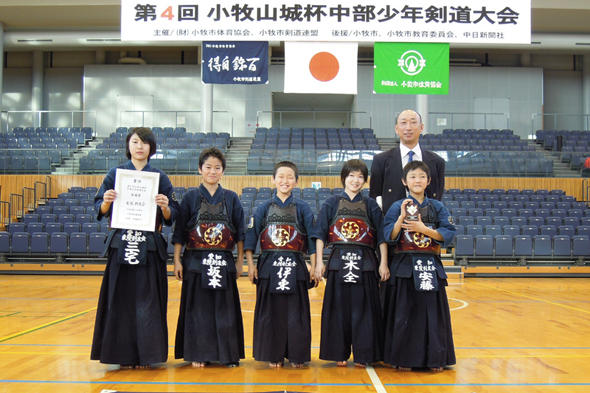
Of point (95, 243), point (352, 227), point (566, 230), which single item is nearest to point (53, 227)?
point (95, 243)

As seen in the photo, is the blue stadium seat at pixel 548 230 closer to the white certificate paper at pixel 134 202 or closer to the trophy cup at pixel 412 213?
the trophy cup at pixel 412 213

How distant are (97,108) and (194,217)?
19.8 m


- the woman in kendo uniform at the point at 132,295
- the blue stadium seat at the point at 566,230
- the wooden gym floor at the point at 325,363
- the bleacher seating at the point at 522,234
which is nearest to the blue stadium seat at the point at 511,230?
the bleacher seating at the point at 522,234

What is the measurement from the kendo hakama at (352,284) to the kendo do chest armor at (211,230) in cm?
65

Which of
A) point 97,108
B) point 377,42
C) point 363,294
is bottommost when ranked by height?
point 363,294

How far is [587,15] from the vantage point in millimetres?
17750

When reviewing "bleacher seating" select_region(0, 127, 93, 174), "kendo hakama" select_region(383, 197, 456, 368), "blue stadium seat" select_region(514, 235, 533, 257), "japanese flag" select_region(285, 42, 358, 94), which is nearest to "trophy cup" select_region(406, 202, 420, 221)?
"kendo hakama" select_region(383, 197, 456, 368)

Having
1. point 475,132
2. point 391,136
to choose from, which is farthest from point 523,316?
point 391,136

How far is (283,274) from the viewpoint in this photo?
11.3ft

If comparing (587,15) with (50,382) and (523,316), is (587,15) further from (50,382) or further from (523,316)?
(50,382)

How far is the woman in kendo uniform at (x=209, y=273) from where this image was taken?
3420 mm

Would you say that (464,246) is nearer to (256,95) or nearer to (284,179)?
(284,179)

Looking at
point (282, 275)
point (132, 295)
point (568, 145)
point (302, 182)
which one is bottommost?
point (132, 295)

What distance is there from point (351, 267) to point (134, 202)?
5.12 ft
